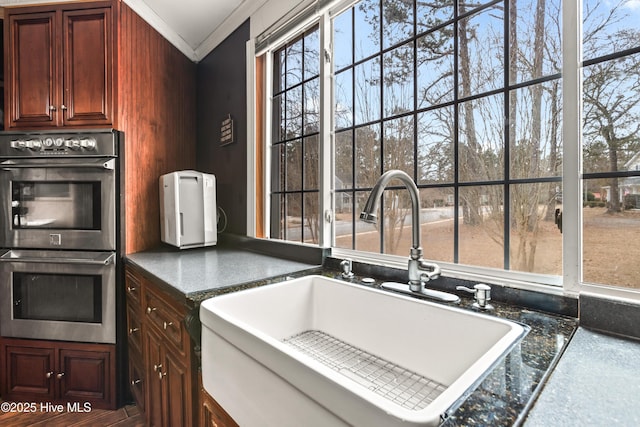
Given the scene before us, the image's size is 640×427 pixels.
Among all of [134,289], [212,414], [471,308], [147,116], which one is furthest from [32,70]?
[471,308]

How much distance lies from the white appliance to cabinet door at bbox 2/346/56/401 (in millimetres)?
950

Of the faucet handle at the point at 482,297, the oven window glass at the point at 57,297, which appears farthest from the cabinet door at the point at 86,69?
the faucet handle at the point at 482,297

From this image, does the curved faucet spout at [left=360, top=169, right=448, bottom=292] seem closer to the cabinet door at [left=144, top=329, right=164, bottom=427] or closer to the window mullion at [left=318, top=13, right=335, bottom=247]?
the window mullion at [left=318, top=13, right=335, bottom=247]

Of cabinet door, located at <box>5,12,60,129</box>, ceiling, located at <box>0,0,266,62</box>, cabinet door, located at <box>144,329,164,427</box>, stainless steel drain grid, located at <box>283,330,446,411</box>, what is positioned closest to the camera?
stainless steel drain grid, located at <box>283,330,446,411</box>

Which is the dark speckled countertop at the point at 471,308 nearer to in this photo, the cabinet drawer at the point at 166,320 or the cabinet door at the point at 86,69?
the cabinet drawer at the point at 166,320

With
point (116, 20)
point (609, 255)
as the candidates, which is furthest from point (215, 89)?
point (609, 255)

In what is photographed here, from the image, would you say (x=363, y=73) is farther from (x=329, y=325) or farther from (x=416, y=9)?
(x=329, y=325)

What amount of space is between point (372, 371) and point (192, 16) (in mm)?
2446

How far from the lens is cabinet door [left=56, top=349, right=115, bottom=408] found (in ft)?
5.86

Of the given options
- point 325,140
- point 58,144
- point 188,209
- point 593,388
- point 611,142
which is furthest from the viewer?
point 188,209

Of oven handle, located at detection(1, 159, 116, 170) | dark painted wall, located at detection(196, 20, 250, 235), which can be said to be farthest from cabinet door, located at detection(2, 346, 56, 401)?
dark painted wall, located at detection(196, 20, 250, 235)

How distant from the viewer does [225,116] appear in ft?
7.50

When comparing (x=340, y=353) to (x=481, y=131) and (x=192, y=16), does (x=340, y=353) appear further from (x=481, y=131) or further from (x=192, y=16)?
(x=192, y=16)

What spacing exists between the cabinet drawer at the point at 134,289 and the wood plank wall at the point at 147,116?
22 centimetres
